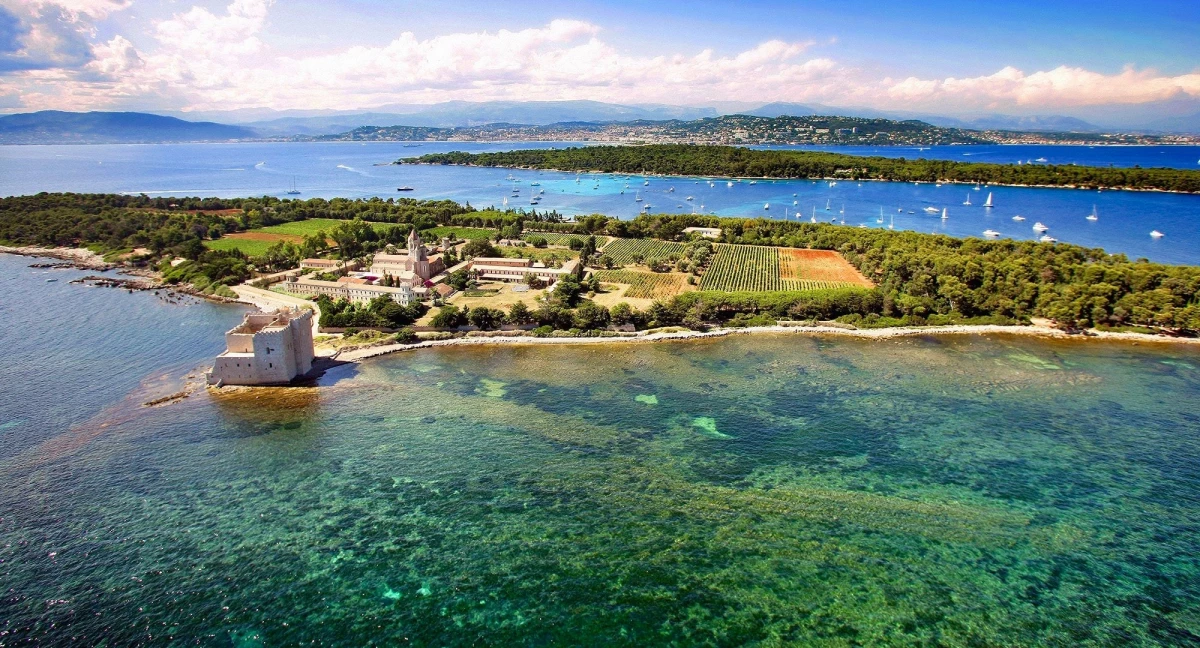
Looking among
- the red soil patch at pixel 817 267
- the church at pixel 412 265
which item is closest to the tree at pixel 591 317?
the church at pixel 412 265

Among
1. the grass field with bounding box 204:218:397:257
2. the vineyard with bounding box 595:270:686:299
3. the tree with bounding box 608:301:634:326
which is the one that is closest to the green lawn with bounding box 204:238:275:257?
the grass field with bounding box 204:218:397:257

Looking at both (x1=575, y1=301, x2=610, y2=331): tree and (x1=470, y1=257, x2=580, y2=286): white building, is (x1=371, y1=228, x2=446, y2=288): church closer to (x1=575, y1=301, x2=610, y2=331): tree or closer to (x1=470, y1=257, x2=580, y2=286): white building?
(x1=470, y1=257, x2=580, y2=286): white building

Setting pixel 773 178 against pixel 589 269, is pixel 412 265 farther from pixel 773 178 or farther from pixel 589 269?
pixel 773 178

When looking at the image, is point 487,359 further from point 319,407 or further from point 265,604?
point 265,604

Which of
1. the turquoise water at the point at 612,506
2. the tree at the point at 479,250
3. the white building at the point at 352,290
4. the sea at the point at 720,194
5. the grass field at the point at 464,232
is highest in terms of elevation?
the sea at the point at 720,194

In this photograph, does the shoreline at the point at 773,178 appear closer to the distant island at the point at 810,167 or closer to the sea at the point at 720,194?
the distant island at the point at 810,167

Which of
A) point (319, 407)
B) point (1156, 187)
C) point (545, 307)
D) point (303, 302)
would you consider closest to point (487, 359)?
point (545, 307)

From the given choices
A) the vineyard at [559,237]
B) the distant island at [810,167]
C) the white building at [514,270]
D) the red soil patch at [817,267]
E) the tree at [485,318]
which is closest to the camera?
the tree at [485,318]
